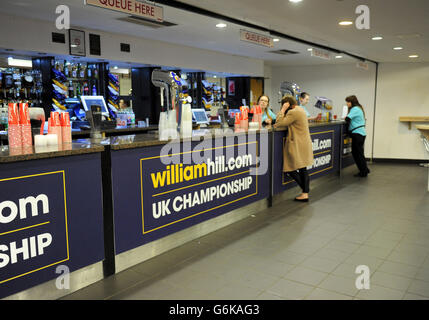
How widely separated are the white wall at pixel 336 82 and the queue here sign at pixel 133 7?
26.6 ft

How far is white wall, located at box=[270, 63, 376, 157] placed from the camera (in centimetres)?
1095

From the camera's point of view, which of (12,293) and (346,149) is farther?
(346,149)

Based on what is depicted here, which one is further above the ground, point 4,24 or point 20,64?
point 4,24

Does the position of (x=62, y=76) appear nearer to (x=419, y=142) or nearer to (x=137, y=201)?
(x=137, y=201)

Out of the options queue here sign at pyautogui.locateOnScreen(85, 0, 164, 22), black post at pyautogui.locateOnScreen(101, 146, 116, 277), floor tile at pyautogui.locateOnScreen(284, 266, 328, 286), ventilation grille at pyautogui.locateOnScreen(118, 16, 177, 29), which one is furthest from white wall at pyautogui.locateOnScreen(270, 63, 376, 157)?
black post at pyautogui.locateOnScreen(101, 146, 116, 277)

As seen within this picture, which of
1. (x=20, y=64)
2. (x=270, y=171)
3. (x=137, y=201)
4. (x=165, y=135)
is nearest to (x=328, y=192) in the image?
(x=270, y=171)

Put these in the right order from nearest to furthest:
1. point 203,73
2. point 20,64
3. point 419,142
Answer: point 20,64
point 203,73
point 419,142

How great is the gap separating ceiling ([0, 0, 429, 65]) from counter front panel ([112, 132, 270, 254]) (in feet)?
5.64

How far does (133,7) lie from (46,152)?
6.75ft

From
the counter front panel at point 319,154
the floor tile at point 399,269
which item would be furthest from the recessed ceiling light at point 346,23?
the floor tile at point 399,269

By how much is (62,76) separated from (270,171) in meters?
3.94

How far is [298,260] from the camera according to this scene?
3.66 metres

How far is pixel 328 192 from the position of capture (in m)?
6.59

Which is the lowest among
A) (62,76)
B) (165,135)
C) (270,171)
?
(270,171)
